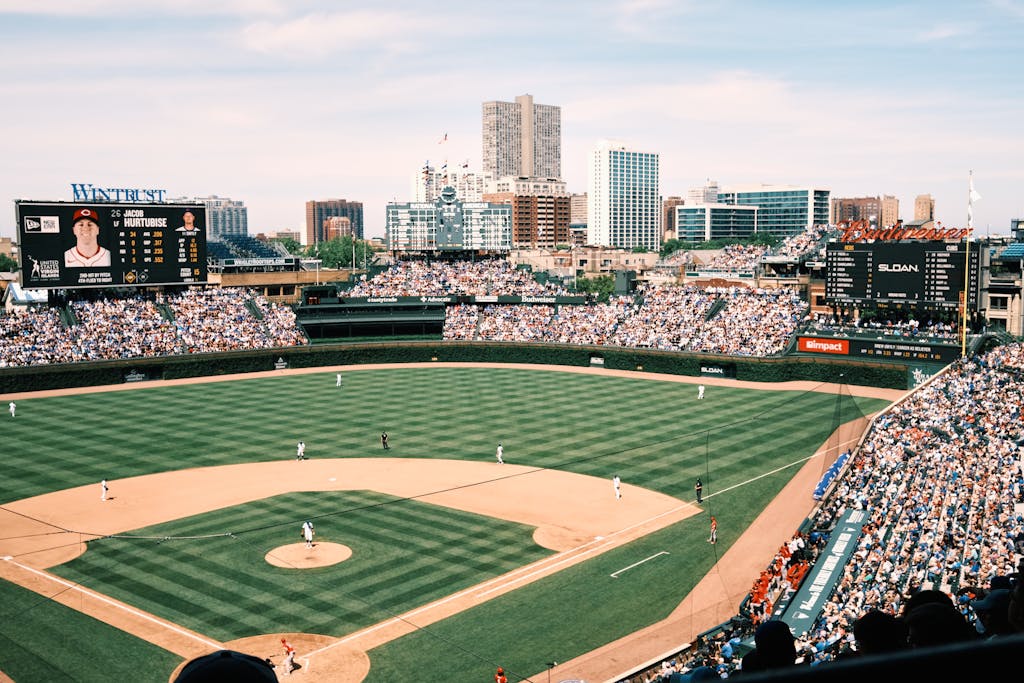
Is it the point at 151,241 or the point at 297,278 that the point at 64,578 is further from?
the point at 297,278

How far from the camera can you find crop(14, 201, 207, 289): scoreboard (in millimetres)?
67688

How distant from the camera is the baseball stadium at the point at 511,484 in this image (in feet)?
74.6

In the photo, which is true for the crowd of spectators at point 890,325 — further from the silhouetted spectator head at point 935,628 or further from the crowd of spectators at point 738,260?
the silhouetted spectator head at point 935,628

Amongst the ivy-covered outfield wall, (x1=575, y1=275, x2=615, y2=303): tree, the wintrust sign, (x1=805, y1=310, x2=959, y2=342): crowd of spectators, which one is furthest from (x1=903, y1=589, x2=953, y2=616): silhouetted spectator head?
(x1=575, y1=275, x2=615, y2=303): tree

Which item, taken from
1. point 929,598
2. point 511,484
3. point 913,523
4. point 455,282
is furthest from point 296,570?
point 455,282

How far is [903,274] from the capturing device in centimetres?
5962

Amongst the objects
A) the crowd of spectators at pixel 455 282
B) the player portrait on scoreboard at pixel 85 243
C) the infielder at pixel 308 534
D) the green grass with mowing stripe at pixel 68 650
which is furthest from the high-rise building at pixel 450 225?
the green grass with mowing stripe at pixel 68 650

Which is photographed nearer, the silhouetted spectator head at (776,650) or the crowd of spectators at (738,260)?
the silhouetted spectator head at (776,650)

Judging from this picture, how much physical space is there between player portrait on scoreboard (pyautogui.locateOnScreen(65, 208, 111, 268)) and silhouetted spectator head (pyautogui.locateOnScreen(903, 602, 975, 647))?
7585 cm

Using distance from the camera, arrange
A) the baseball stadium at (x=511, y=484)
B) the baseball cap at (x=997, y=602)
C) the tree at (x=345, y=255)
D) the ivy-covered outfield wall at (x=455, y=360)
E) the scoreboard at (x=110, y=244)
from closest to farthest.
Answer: the baseball cap at (x=997, y=602) < the baseball stadium at (x=511, y=484) < the ivy-covered outfield wall at (x=455, y=360) < the scoreboard at (x=110, y=244) < the tree at (x=345, y=255)

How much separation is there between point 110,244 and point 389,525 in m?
49.6

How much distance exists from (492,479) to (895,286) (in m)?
35.4

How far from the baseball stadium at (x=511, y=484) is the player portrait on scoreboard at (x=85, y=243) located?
2.89 ft

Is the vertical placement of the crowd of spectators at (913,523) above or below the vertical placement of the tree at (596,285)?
below
